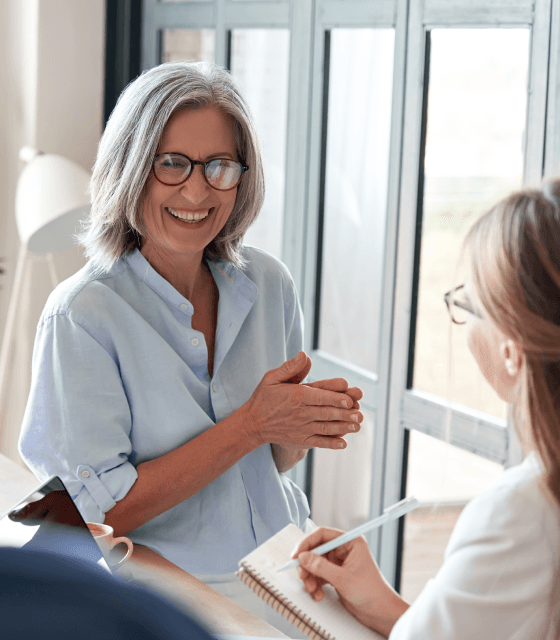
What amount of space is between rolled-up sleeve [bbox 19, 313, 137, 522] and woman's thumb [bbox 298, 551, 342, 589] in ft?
1.28

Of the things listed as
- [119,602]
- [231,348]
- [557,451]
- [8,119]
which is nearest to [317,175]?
[231,348]

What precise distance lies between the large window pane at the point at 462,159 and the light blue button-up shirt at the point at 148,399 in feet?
1.94

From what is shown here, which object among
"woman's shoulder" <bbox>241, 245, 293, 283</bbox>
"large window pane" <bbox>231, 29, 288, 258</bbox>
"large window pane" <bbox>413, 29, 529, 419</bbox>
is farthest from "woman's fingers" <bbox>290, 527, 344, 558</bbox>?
"large window pane" <bbox>231, 29, 288, 258</bbox>

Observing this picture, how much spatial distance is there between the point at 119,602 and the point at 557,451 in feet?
2.17

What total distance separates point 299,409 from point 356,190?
122 centimetres

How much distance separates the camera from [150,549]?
1.31m

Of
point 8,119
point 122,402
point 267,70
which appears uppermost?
point 267,70

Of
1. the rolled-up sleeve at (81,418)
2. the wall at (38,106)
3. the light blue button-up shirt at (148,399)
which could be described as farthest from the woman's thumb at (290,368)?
the wall at (38,106)

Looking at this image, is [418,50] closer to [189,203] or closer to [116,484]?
[189,203]

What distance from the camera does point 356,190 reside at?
2357 mm

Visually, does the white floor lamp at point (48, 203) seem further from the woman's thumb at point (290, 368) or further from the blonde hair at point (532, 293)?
the blonde hair at point (532, 293)

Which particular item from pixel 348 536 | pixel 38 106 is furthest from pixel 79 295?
pixel 38 106

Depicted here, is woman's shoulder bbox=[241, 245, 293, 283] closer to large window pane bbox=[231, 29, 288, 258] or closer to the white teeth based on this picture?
the white teeth

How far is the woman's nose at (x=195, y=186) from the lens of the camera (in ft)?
4.38
